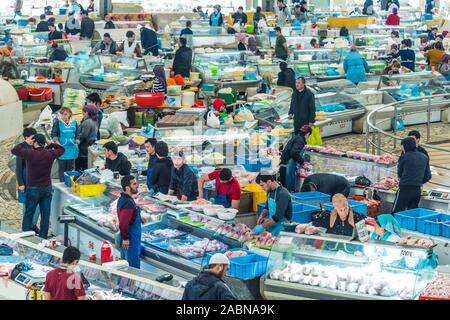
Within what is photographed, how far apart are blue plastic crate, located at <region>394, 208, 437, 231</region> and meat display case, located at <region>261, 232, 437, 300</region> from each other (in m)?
1.56

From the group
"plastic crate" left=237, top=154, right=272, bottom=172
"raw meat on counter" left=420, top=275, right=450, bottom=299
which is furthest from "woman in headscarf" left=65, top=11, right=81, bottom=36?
"raw meat on counter" left=420, top=275, right=450, bottom=299

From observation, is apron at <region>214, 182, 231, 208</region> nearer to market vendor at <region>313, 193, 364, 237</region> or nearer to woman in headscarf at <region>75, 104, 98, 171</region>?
market vendor at <region>313, 193, 364, 237</region>

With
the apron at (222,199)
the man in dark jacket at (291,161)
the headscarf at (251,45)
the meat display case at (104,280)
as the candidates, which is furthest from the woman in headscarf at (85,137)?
the headscarf at (251,45)

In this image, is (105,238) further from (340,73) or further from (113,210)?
(340,73)

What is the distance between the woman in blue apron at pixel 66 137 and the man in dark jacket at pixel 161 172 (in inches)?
93.6

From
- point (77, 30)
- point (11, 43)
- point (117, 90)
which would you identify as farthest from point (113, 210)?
point (77, 30)

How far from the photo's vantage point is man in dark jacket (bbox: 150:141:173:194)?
10.9m

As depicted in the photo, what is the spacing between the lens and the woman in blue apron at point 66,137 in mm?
12961

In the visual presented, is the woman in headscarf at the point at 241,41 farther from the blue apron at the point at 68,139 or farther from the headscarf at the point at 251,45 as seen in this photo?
the blue apron at the point at 68,139

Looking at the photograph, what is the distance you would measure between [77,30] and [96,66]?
27.0 feet

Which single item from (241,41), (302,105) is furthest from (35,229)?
(241,41)

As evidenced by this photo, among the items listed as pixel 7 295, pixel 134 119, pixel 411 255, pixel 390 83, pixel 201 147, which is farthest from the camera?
pixel 390 83

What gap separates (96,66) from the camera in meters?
19.7

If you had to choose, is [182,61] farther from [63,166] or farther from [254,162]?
[254,162]
